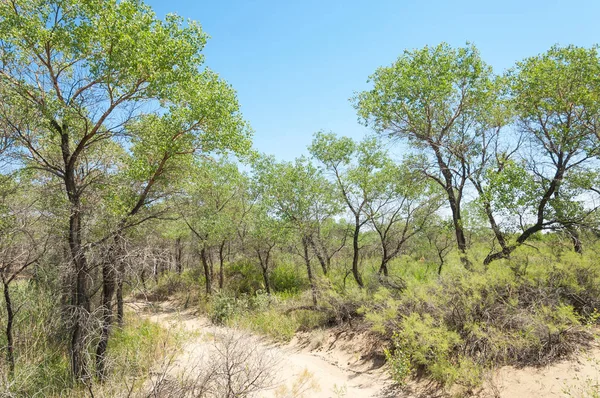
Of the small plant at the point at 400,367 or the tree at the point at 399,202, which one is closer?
the small plant at the point at 400,367

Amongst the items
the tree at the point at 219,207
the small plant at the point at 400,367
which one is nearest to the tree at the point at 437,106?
the small plant at the point at 400,367

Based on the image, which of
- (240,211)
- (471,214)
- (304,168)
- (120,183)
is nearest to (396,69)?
(304,168)

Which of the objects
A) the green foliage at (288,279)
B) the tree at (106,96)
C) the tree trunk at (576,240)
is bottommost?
the green foliage at (288,279)

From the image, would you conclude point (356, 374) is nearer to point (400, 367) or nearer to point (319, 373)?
point (319, 373)

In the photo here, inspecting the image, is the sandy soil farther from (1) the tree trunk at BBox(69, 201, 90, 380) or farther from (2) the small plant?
(1) the tree trunk at BBox(69, 201, 90, 380)

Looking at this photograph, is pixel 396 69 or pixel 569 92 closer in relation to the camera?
pixel 569 92

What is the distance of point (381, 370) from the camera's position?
8664mm

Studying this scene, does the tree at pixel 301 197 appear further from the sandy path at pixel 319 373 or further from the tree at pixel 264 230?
the sandy path at pixel 319 373

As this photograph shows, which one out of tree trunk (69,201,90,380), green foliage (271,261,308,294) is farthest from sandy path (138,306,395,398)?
green foliage (271,261,308,294)

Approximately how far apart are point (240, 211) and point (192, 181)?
9438mm

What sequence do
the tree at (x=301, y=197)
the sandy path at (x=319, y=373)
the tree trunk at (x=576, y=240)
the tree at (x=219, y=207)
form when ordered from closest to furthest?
the sandy path at (x=319, y=373) → the tree trunk at (x=576, y=240) → the tree at (x=301, y=197) → the tree at (x=219, y=207)

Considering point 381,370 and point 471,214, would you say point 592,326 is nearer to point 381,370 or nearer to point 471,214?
point 381,370

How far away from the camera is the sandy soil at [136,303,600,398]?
5.78 metres

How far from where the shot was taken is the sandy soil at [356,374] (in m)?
5.78
